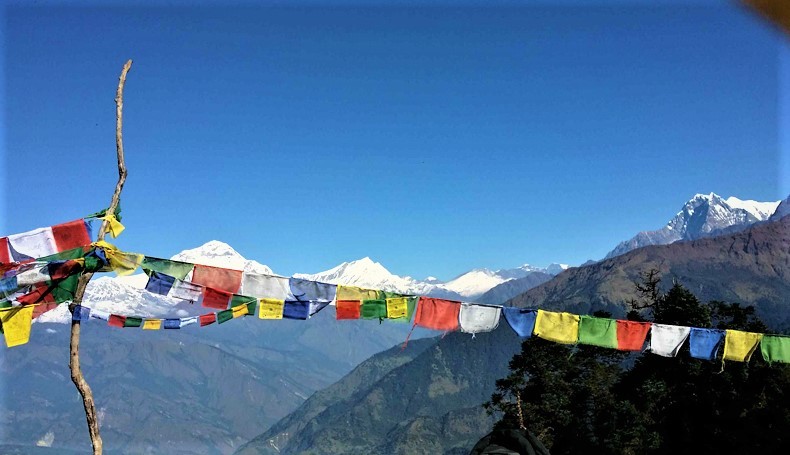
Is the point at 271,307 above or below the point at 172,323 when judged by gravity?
above

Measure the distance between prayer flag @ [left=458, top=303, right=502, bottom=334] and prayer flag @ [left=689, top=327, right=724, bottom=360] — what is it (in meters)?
5.00

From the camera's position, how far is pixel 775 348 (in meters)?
15.5

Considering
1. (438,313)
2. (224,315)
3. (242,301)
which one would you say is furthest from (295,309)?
(438,313)

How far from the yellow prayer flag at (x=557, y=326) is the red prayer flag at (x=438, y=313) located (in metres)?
2.06

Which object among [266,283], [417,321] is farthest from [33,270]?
[417,321]

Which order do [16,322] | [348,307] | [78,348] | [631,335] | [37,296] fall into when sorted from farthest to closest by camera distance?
[631,335] < [348,307] < [78,348] < [37,296] < [16,322]

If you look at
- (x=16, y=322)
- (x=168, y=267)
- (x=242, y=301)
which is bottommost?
(x=16, y=322)

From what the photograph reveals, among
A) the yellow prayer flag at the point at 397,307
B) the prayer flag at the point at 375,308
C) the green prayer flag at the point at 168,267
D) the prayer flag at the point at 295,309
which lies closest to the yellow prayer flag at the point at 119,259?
the green prayer flag at the point at 168,267

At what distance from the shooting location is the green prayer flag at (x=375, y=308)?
47.2 feet

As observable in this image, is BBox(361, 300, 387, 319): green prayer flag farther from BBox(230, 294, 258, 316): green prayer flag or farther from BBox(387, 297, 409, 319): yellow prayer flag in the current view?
BBox(230, 294, 258, 316): green prayer flag

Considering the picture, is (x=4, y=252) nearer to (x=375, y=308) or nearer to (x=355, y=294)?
(x=355, y=294)

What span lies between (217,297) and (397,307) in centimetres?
402

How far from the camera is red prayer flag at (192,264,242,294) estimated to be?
45.2 feet

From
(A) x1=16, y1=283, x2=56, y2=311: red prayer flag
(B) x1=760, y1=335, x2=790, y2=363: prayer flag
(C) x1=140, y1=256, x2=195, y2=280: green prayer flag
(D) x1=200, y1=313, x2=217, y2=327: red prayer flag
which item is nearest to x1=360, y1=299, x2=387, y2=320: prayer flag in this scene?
(D) x1=200, y1=313, x2=217, y2=327: red prayer flag
